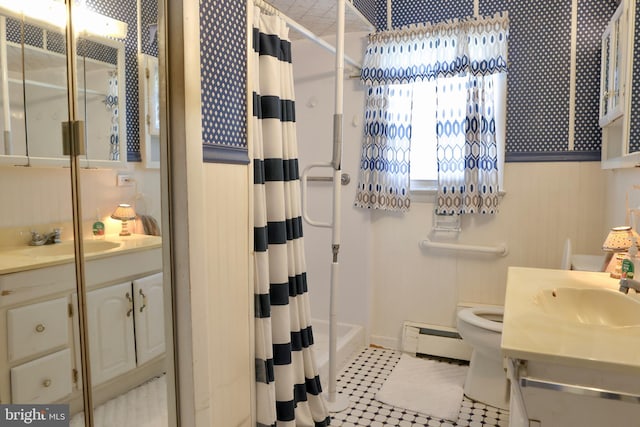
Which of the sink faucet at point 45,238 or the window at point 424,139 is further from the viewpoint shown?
the window at point 424,139

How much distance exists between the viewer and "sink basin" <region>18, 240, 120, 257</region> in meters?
1.02

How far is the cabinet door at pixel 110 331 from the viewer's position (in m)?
1.17

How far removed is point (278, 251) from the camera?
187cm

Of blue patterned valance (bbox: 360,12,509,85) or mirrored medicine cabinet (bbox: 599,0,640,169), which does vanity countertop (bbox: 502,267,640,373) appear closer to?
mirrored medicine cabinet (bbox: 599,0,640,169)

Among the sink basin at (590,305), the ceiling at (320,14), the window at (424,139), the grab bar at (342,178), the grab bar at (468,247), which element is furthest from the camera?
the grab bar at (342,178)

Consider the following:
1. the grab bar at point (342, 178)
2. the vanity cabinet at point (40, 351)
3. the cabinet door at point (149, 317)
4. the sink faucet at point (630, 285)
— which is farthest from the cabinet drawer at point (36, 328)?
the grab bar at point (342, 178)

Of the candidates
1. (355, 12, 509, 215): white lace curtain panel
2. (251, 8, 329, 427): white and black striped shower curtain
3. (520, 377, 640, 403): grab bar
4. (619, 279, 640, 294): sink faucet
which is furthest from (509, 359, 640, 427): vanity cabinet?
(355, 12, 509, 215): white lace curtain panel

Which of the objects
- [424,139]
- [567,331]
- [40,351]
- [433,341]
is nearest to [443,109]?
[424,139]

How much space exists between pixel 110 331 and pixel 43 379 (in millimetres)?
196

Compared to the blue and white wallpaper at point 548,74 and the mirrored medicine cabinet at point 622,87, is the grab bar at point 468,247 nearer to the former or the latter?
the blue and white wallpaper at point 548,74

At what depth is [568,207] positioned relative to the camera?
263 cm

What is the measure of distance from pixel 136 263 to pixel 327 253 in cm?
197

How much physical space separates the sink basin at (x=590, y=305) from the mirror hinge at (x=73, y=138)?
136 centimetres

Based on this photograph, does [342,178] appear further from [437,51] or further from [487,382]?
[487,382]
